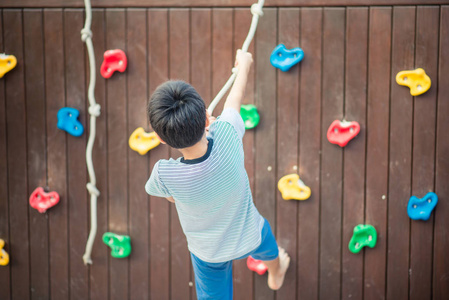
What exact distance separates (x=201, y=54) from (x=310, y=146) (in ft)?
2.15

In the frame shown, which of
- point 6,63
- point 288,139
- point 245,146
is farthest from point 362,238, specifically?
point 6,63

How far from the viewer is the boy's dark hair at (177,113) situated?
126 cm

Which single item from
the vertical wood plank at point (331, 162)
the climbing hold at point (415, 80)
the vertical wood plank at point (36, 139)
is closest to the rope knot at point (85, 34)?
the vertical wood plank at point (36, 139)

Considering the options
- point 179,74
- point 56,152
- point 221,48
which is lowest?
point 56,152

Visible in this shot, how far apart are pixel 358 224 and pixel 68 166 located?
142 centimetres

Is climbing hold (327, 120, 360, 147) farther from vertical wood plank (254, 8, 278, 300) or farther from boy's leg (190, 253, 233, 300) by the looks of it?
boy's leg (190, 253, 233, 300)

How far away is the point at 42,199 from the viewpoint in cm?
233

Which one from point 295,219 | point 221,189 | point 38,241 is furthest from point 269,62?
point 38,241

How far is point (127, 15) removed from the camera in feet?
7.27

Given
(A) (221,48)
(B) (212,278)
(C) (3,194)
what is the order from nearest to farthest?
(B) (212,278)
(A) (221,48)
(C) (3,194)

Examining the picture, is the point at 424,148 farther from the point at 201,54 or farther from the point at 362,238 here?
the point at 201,54

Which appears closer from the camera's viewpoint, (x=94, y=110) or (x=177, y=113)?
(x=177, y=113)

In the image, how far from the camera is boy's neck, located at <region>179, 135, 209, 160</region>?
1344 millimetres

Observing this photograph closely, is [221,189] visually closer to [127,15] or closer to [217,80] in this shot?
[217,80]
